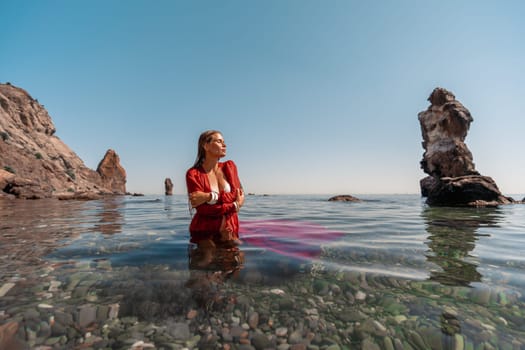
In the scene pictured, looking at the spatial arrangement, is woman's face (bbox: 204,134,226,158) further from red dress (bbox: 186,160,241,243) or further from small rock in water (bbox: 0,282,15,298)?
small rock in water (bbox: 0,282,15,298)

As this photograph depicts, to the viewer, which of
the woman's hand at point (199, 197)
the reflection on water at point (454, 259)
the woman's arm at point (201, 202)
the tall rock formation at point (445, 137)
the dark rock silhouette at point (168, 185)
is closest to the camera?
the reflection on water at point (454, 259)

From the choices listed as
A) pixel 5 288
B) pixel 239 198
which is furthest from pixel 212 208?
pixel 5 288

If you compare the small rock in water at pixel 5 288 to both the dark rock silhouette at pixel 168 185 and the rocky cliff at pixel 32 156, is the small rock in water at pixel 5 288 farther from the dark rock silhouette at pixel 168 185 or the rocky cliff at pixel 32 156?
the dark rock silhouette at pixel 168 185

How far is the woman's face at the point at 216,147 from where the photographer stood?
433cm

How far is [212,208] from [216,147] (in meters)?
1.12

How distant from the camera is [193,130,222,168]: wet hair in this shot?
174 inches

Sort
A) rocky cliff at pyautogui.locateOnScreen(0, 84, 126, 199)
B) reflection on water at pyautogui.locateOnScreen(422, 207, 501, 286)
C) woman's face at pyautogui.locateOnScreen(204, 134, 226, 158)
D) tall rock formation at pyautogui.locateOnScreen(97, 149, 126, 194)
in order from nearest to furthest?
1. reflection on water at pyautogui.locateOnScreen(422, 207, 501, 286)
2. woman's face at pyautogui.locateOnScreen(204, 134, 226, 158)
3. rocky cliff at pyautogui.locateOnScreen(0, 84, 126, 199)
4. tall rock formation at pyautogui.locateOnScreen(97, 149, 126, 194)

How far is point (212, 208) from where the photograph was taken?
4078mm

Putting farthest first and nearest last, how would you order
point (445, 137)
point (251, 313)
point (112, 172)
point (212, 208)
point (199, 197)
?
point (112, 172) → point (445, 137) → point (212, 208) → point (199, 197) → point (251, 313)

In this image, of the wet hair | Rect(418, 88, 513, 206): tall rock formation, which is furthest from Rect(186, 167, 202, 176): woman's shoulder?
Rect(418, 88, 513, 206): tall rock formation

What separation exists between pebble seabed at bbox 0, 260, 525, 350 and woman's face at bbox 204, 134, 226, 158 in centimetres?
231

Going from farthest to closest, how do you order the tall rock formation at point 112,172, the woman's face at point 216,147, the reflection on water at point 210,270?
the tall rock formation at point 112,172, the woman's face at point 216,147, the reflection on water at point 210,270

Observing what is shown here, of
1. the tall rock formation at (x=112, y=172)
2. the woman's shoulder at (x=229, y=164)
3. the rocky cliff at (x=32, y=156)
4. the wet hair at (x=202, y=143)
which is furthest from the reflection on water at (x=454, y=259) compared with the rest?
the tall rock formation at (x=112, y=172)

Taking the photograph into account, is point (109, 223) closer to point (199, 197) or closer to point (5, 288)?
point (199, 197)
